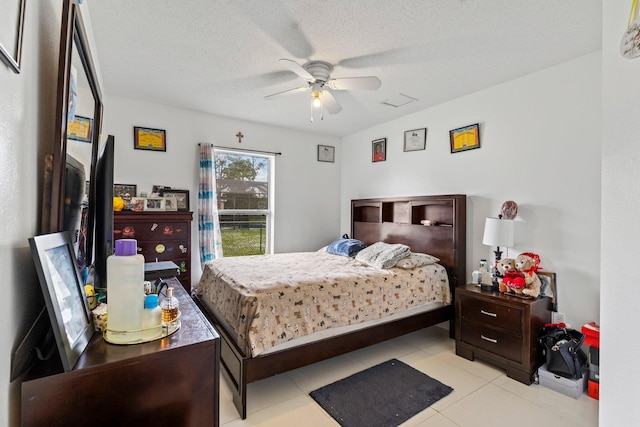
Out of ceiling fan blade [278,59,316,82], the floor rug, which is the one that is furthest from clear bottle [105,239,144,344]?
ceiling fan blade [278,59,316,82]

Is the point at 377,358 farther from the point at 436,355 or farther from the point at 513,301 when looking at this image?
the point at 513,301

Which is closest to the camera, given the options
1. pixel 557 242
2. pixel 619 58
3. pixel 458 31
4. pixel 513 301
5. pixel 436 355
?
pixel 619 58

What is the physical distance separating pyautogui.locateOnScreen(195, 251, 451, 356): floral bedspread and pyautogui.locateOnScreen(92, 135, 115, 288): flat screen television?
95 centimetres

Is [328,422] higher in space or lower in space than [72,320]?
lower

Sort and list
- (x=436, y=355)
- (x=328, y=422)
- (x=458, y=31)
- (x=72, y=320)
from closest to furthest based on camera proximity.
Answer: (x=72, y=320) < (x=328, y=422) < (x=458, y=31) < (x=436, y=355)

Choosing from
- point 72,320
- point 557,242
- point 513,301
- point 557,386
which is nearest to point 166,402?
point 72,320

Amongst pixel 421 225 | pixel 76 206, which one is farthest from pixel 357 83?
pixel 76 206

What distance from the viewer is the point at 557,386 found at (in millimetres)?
2244

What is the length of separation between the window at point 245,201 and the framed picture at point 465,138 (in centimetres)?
247

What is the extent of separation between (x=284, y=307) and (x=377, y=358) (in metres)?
1.18

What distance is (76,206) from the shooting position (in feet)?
3.83

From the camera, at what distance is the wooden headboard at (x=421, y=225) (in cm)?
321

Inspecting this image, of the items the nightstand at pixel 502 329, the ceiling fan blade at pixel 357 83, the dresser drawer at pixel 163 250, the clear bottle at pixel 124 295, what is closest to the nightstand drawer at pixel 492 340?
the nightstand at pixel 502 329

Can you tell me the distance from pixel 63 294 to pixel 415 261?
2.85 metres
